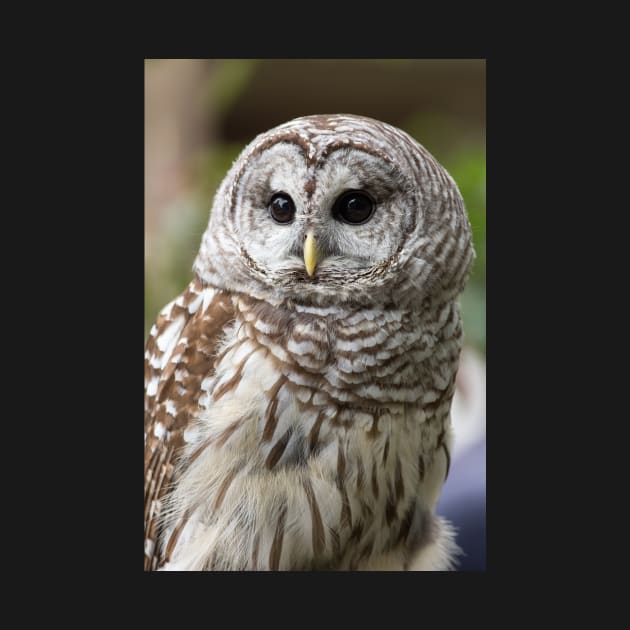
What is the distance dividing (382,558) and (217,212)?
41.5 inches

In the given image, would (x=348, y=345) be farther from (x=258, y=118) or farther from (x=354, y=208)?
(x=258, y=118)

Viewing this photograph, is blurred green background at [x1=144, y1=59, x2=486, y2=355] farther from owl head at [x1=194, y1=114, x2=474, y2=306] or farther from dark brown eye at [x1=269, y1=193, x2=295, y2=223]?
dark brown eye at [x1=269, y1=193, x2=295, y2=223]

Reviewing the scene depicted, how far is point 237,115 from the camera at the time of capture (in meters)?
2.68

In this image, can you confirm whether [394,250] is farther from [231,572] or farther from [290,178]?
[231,572]

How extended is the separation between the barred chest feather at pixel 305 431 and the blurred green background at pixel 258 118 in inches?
16.3

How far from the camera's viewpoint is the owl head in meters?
1.89

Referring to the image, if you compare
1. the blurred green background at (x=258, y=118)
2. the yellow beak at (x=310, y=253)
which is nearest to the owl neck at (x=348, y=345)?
the yellow beak at (x=310, y=253)

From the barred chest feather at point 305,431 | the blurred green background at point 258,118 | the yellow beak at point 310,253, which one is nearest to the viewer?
the yellow beak at point 310,253

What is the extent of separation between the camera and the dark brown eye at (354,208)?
6.30 feet

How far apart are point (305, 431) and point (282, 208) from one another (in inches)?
21.5

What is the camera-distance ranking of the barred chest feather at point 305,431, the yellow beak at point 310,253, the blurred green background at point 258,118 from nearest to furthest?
the yellow beak at point 310,253
the barred chest feather at point 305,431
the blurred green background at point 258,118

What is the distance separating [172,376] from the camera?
2.11m

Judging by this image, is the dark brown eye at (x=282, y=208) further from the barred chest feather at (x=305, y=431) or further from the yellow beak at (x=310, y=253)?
the barred chest feather at (x=305, y=431)

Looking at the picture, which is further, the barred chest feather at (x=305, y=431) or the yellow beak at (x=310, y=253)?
the barred chest feather at (x=305, y=431)
